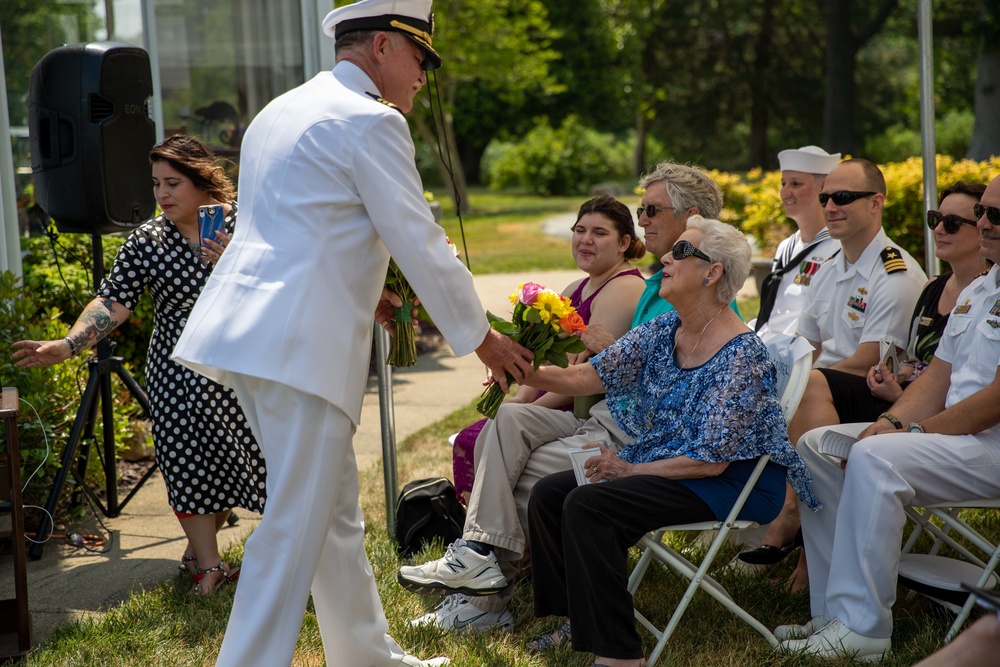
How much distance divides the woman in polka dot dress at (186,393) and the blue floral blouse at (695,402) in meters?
1.65

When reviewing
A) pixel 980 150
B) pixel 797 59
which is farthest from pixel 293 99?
pixel 797 59

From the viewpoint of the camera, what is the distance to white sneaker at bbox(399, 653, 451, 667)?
3.24m

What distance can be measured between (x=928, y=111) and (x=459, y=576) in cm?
340

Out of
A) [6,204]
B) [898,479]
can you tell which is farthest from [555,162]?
[898,479]

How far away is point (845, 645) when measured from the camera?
328cm

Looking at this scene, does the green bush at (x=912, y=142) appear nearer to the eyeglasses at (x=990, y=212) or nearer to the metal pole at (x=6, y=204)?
the eyeglasses at (x=990, y=212)

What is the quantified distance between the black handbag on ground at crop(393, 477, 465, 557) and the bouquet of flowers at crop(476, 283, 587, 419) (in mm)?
1185

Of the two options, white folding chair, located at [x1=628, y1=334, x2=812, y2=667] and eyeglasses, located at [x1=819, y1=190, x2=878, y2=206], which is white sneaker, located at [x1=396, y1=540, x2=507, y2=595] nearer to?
white folding chair, located at [x1=628, y1=334, x2=812, y2=667]

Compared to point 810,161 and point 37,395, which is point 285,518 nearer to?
point 37,395

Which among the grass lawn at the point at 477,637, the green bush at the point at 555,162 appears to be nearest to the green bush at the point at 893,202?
the grass lawn at the point at 477,637

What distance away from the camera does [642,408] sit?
11.6 feet

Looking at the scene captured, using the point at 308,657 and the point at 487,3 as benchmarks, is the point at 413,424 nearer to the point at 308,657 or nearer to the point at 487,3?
the point at 308,657

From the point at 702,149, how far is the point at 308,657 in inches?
1272

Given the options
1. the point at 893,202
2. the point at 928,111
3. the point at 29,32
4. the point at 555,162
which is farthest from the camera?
the point at 555,162
